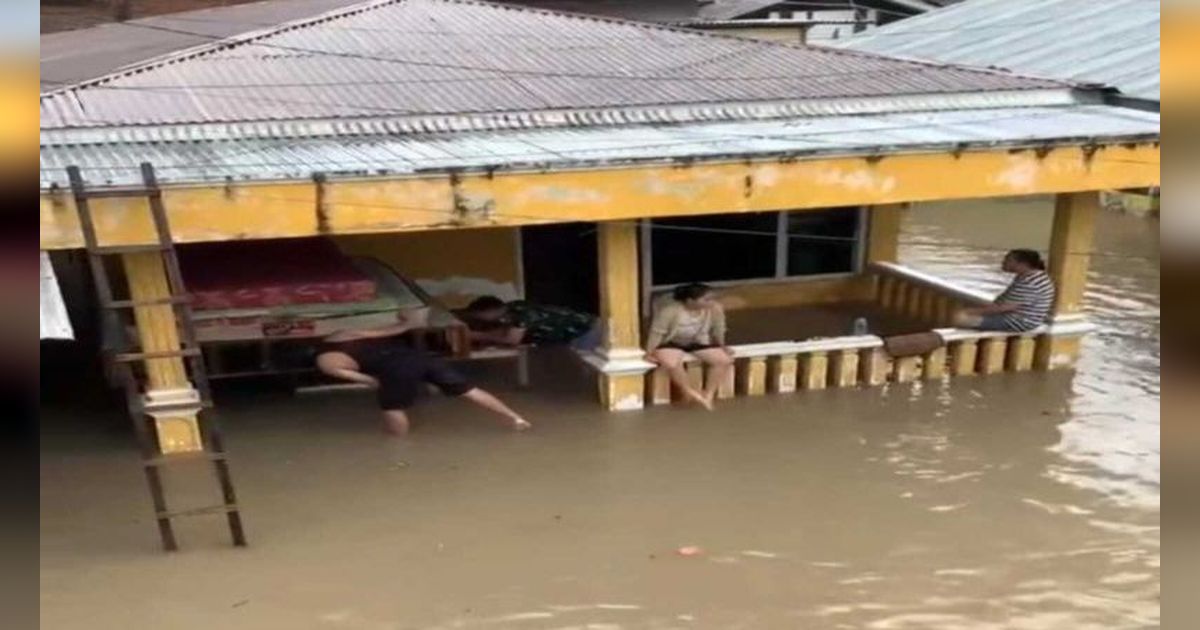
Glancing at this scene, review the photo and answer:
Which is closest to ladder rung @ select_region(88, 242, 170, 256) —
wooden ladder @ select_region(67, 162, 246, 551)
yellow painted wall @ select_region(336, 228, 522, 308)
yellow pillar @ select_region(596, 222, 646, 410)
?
wooden ladder @ select_region(67, 162, 246, 551)

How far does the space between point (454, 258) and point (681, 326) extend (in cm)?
273

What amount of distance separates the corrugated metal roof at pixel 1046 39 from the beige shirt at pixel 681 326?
4425mm

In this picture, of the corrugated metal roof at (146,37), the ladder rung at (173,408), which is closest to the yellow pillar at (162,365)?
the ladder rung at (173,408)

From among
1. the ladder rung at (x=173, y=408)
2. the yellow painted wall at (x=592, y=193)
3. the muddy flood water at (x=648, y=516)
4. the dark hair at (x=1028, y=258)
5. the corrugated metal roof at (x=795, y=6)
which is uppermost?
the corrugated metal roof at (x=795, y=6)

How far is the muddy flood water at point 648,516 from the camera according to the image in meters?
5.82

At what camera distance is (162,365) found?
746 centimetres

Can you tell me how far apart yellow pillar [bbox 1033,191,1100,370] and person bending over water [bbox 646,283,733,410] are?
295 cm

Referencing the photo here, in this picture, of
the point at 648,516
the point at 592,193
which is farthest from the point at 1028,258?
the point at 648,516

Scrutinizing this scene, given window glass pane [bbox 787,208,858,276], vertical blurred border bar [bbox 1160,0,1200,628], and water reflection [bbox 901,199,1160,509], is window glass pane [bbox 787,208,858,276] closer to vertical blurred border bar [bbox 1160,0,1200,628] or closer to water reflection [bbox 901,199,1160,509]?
water reflection [bbox 901,199,1160,509]

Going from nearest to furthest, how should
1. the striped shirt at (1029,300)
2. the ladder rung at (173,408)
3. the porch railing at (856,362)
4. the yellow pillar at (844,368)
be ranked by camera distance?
1. the ladder rung at (173,408)
2. the porch railing at (856,362)
3. the yellow pillar at (844,368)
4. the striped shirt at (1029,300)

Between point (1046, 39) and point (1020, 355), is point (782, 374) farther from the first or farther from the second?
point (1046, 39)

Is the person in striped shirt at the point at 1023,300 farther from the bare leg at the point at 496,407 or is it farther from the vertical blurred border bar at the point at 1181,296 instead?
the vertical blurred border bar at the point at 1181,296

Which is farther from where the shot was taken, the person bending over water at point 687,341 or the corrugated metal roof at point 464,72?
the person bending over water at point 687,341

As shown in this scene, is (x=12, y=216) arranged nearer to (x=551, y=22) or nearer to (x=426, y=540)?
(x=426, y=540)
